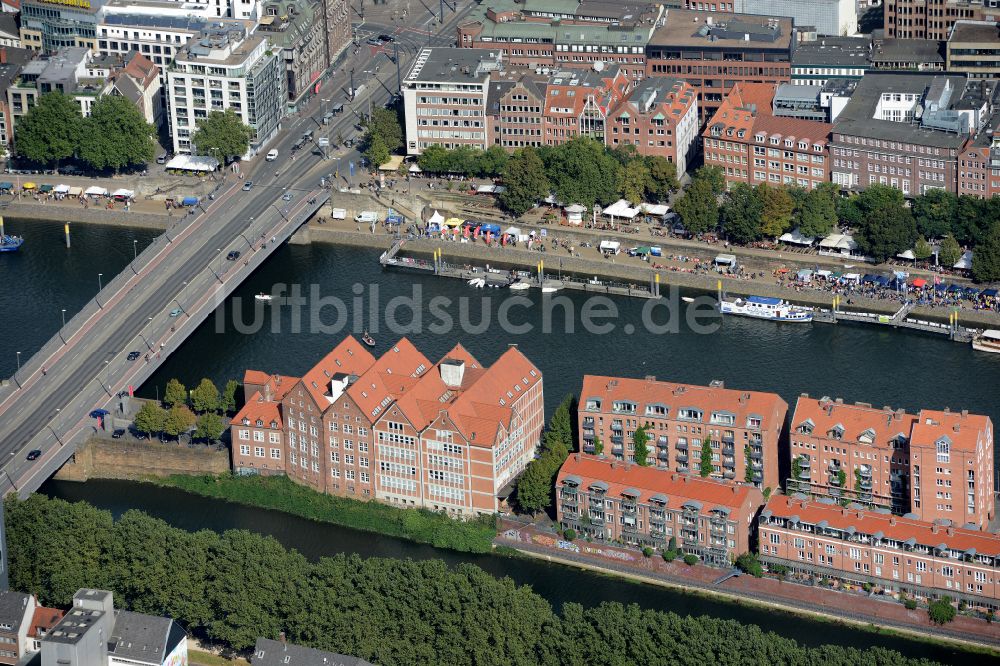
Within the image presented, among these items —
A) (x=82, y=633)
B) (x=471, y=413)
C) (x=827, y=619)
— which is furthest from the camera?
(x=471, y=413)

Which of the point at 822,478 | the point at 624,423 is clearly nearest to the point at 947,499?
the point at 822,478

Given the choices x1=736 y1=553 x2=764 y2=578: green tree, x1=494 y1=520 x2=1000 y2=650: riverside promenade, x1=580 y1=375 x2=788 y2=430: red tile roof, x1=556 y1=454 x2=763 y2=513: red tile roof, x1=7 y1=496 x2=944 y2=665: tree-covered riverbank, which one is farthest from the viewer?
x1=580 y1=375 x2=788 y2=430: red tile roof

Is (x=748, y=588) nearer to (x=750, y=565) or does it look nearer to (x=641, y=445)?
→ (x=750, y=565)

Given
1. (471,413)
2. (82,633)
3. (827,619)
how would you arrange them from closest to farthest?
(82,633) → (827,619) → (471,413)

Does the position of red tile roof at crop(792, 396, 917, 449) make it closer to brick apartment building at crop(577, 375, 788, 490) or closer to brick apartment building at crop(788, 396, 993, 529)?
brick apartment building at crop(788, 396, 993, 529)

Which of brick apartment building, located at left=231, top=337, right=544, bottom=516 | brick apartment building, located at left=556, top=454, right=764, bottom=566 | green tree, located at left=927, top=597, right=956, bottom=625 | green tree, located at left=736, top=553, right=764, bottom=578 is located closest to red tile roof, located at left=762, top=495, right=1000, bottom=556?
brick apartment building, located at left=556, top=454, right=764, bottom=566

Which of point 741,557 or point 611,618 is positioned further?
point 741,557

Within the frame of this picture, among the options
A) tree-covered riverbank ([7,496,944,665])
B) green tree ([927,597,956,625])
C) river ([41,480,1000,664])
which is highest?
tree-covered riverbank ([7,496,944,665])

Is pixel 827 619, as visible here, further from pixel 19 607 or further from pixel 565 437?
pixel 19 607
